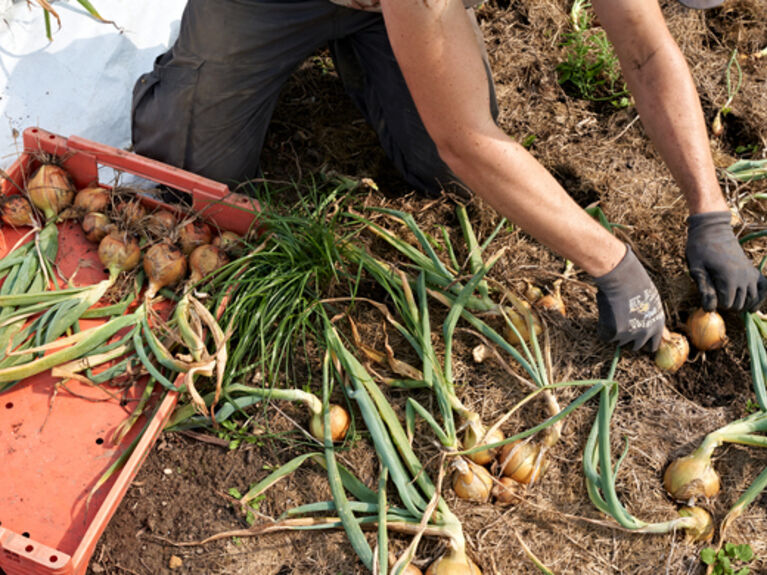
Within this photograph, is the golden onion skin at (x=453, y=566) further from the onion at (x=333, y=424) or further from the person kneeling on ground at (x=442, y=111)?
the person kneeling on ground at (x=442, y=111)

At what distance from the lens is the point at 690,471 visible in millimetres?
1653

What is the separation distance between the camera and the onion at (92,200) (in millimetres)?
1959

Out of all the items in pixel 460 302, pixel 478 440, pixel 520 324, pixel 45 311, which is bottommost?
pixel 478 440

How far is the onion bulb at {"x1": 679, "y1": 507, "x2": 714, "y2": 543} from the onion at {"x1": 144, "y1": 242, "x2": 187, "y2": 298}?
54.6 inches

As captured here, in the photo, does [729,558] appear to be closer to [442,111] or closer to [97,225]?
[442,111]

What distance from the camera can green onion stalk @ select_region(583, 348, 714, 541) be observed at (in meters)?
1.56

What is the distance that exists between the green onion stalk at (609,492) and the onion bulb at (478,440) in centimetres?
21

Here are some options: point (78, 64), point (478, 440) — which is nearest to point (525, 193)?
point (478, 440)

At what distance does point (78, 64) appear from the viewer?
2.40m

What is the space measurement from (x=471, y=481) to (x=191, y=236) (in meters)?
0.99

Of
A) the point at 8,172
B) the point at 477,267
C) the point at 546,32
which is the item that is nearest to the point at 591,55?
the point at 546,32

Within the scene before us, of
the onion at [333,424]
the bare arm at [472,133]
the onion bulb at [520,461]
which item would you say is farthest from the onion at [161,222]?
the onion bulb at [520,461]

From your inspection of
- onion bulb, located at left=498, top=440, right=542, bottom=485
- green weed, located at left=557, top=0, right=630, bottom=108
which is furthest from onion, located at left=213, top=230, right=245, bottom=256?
green weed, located at left=557, top=0, right=630, bottom=108

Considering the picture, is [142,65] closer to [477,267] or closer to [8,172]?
[8,172]
